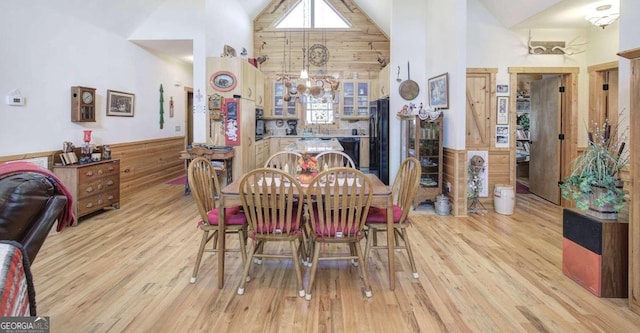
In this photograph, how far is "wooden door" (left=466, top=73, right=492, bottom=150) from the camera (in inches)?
213

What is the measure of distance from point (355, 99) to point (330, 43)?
1.51 meters

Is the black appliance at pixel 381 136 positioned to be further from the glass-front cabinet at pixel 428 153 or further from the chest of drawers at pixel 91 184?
the chest of drawers at pixel 91 184

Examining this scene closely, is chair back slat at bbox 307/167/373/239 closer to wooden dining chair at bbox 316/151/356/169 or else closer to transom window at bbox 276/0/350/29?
wooden dining chair at bbox 316/151/356/169

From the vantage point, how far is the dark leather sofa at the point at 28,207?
5.17 feet

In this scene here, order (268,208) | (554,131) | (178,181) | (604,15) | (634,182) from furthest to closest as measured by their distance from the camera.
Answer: (178,181), (554,131), (604,15), (268,208), (634,182)

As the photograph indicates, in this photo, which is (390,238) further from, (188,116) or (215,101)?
(188,116)

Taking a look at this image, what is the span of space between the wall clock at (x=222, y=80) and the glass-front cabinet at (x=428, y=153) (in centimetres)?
290

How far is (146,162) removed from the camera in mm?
6824

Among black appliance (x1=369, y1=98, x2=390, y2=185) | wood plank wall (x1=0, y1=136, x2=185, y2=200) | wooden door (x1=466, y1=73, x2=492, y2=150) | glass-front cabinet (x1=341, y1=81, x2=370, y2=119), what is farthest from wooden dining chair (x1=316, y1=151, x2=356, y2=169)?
glass-front cabinet (x1=341, y1=81, x2=370, y2=119)

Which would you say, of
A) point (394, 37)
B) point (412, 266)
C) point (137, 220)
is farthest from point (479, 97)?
point (137, 220)

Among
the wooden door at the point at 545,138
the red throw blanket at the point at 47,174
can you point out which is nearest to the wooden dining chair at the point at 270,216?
the red throw blanket at the point at 47,174

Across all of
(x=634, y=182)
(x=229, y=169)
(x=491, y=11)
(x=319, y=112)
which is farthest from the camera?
(x=319, y=112)

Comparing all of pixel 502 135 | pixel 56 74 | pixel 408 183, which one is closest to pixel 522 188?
pixel 502 135

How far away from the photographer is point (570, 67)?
5.29m
